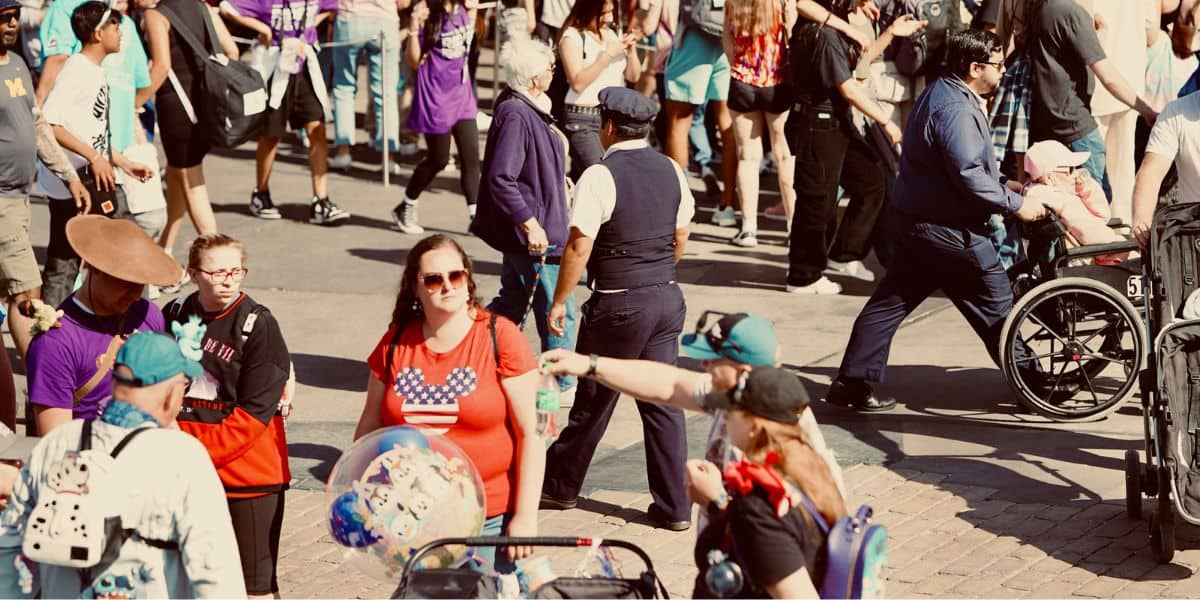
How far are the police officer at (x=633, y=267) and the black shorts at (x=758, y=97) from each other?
15.8 feet

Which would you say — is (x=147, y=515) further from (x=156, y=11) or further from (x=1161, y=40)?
(x=1161, y=40)

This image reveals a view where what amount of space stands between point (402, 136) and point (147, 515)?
12.6 metres

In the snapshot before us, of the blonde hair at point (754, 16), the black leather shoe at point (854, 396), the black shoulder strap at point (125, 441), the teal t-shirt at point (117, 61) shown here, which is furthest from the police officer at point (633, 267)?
the blonde hair at point (754, 16)

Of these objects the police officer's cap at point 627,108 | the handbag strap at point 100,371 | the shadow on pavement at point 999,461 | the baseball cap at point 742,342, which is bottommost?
the shadow on pavement at point 999,461

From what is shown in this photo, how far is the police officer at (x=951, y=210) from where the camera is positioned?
8672 millimetres

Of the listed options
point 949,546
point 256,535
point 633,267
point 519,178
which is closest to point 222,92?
point 519,178

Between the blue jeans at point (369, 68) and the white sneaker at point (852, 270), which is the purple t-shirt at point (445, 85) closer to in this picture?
the blue jeans at point (369, 68)

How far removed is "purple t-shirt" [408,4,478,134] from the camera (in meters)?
13.0

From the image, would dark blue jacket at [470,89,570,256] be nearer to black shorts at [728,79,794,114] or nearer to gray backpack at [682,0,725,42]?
black shorts at [728,79,794,114]

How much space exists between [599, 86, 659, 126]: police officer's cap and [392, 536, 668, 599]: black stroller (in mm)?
2755

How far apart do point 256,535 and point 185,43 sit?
6.47 meters

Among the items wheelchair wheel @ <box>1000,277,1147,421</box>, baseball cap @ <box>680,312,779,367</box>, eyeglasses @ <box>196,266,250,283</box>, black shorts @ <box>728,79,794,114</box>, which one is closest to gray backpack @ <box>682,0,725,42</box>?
black shorts @ <box>728,79,794,114</box>

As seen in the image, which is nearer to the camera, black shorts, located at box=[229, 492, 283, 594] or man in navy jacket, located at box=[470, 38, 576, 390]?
black shorts, located at box=[229, 492, 283, 594]

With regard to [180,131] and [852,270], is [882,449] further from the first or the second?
[180,131]
